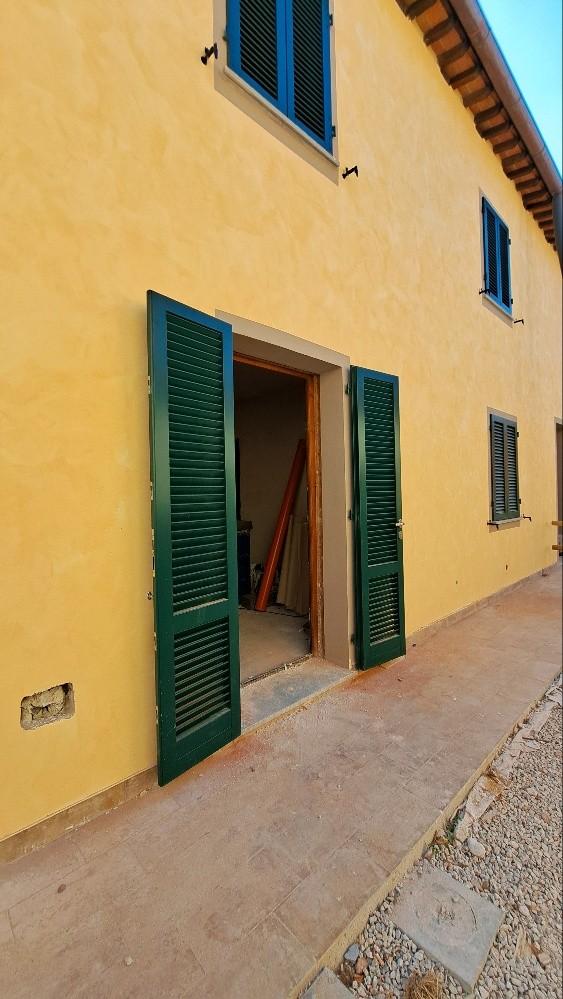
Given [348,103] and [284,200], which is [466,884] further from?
[348,103]

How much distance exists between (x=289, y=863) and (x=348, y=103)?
4794 mm

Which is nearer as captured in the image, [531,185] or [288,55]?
[288,55]

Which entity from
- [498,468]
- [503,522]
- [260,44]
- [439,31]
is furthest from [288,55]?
[503,522]

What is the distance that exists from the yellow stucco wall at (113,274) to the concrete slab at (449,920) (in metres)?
1.25

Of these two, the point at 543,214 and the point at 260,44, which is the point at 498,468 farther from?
the point at 260,44

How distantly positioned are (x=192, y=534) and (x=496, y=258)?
5959mm

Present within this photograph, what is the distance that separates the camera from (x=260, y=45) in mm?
2783

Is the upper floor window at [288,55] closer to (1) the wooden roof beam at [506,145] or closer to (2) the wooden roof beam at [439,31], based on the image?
(2) the wooden roof beam at [439,31]

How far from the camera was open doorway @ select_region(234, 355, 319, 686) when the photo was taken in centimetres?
357

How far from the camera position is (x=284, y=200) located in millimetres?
2879

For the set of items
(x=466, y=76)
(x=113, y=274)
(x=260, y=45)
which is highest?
(x=466, y=76)

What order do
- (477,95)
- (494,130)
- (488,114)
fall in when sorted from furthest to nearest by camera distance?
(494,130) → (488,114) → (477,95)

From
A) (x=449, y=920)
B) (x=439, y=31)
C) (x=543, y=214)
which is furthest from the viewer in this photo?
(x=543, y=214)

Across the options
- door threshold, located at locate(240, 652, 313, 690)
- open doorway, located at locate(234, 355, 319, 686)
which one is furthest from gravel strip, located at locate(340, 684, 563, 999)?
open doorway, located at locate(234, 355, 319, 686)
